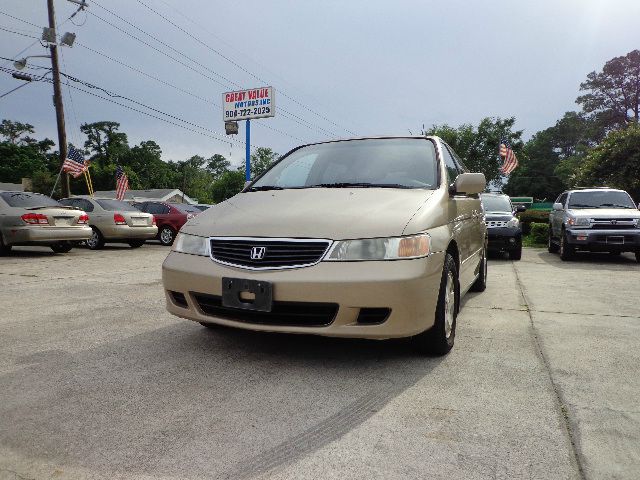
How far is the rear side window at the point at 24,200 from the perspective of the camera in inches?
398

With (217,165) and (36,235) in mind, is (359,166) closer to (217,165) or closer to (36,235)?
(36,235)

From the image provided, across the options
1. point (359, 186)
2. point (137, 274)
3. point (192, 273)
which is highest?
point (359, 186)

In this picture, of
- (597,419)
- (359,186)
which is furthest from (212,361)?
(597,419)

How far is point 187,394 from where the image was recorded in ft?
8.73

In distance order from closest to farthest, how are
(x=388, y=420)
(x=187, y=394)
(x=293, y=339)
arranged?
(x=388, y=420)
(x=187, y=394)
(x=293, y=339)

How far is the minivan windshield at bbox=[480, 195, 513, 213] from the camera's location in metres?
11.3

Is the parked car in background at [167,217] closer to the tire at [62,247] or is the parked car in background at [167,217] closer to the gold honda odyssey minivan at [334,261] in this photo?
the tire at [62,247]

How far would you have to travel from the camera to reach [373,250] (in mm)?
2932

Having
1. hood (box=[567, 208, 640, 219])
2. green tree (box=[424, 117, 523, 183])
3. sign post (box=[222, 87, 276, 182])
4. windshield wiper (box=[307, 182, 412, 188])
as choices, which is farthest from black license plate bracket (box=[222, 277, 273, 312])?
green tree (box=[424, 117, 523, 183])

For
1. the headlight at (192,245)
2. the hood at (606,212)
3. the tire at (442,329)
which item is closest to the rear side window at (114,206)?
the headlight at (192,245)

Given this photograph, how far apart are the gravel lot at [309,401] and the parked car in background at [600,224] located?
606cm

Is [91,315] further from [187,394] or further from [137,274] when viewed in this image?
[137,274]

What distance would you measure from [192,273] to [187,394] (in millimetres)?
821

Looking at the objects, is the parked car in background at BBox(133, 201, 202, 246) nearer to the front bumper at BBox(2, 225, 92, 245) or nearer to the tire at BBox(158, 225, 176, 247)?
the tire at BBox(158, 225, 176, 247)
